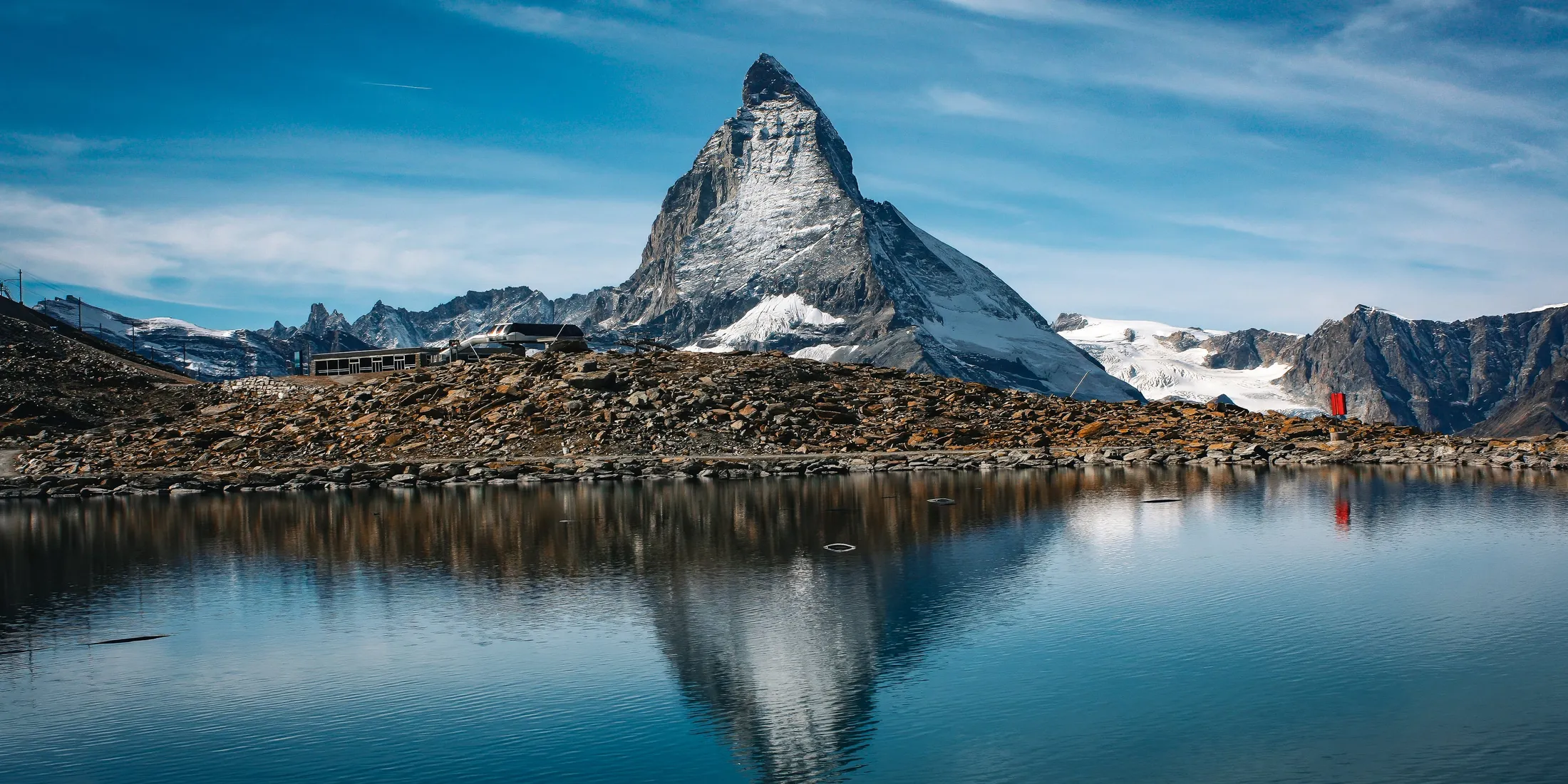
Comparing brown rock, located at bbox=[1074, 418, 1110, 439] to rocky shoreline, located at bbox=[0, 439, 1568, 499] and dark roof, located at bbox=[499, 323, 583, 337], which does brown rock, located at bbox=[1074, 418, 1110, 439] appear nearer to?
rocky shoreline, located at bbox=[0, 439, 1568, 499]

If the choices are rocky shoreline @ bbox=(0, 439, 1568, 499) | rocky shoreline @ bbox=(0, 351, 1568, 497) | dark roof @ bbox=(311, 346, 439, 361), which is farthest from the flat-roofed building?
rocky shoreline @ bbox=(0, 439, 1568, 499)

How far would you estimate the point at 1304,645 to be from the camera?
1248 inches

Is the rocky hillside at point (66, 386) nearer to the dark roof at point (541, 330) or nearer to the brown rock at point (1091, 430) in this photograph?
the dark roof at point (541, 330)

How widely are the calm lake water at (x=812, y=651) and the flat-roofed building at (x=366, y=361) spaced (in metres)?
90.0

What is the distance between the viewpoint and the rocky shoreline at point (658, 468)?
93.4m

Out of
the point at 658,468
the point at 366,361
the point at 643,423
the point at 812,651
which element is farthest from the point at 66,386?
the point at 812,651

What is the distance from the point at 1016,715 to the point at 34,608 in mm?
35971

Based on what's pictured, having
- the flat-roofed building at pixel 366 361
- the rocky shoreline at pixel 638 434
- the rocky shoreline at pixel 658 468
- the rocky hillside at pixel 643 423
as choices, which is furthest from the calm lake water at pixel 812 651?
the flat-roofed building at pixel 366 361

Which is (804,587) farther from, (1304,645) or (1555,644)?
(1555,644)

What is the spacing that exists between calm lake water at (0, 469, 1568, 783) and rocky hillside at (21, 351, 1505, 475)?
41.1 metres

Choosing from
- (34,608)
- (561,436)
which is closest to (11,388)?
(561,436)

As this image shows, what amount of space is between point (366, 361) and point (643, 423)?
68.9 m

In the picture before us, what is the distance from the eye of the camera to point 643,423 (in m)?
105

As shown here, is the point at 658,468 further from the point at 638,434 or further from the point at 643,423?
the point at 643,423
